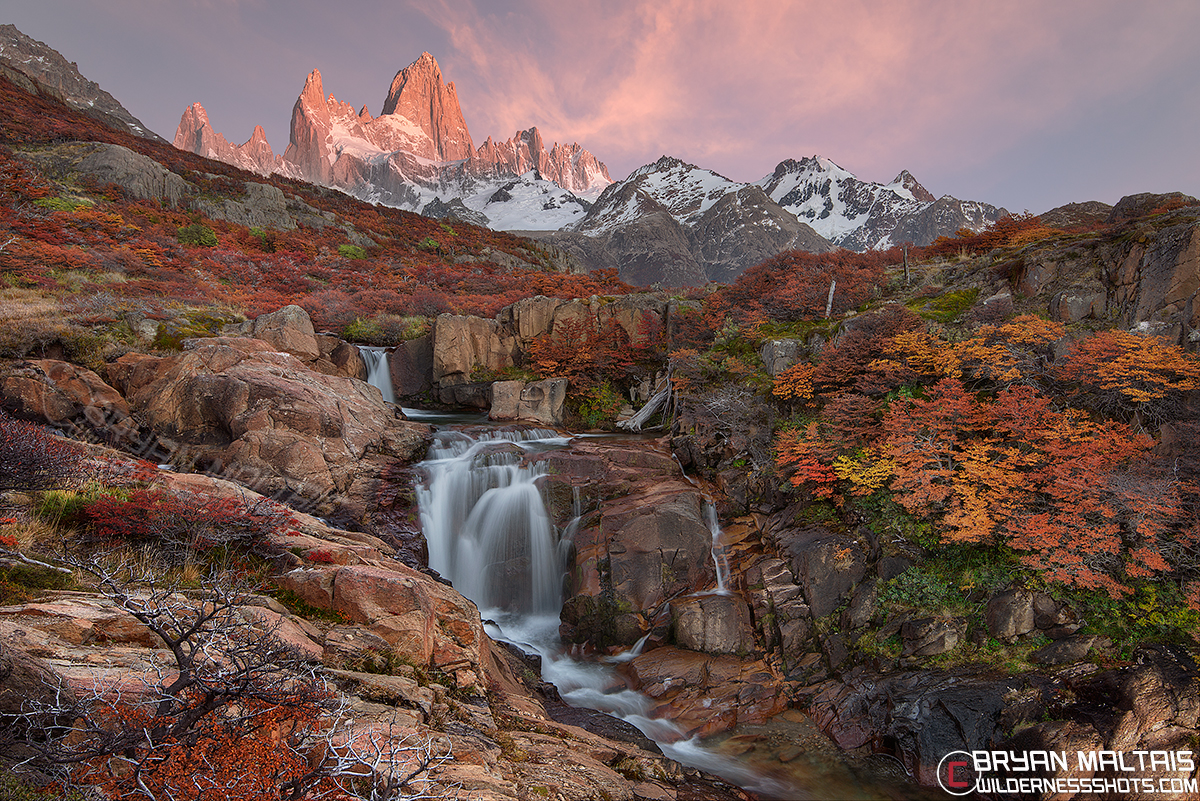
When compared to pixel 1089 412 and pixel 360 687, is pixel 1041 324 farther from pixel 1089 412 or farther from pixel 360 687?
pixel 360 687

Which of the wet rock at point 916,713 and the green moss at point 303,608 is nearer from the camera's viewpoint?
the green moss at point 303,608

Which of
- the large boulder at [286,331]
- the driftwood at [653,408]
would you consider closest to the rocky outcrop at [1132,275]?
the driftwood at [653,408]

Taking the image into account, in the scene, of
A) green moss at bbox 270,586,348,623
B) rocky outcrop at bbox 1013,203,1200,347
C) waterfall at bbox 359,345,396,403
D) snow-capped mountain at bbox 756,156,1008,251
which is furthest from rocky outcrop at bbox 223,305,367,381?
snow-capped mountain at bbox 756,156,1008,251

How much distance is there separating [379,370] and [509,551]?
39.9 feet

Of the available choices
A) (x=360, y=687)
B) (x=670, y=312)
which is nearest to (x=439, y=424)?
(x=670, y=312)

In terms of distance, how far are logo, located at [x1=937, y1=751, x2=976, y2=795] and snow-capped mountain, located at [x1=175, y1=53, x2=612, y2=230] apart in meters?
115

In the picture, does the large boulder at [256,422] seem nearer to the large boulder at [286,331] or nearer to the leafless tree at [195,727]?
the large boulder at [286,331]

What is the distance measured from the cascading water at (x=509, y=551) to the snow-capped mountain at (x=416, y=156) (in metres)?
106

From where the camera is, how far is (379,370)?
825 inches

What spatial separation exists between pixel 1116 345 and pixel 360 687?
45.9ft

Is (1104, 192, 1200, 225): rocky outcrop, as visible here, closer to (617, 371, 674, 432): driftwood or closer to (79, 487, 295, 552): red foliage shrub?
(617, 371, 674, 432): driftwood

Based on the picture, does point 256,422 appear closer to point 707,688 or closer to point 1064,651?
point 707,688

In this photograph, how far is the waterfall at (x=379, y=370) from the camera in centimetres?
2058

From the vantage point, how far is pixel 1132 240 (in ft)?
38.4
